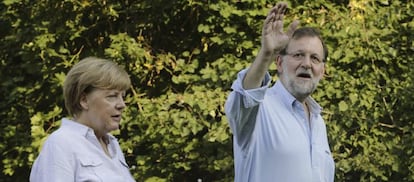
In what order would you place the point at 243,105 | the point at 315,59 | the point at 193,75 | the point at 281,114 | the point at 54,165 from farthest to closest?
the point at 193,75 → the point at 315,59 → the point at 281,114 → the point at 243,105 → the point at 54,165

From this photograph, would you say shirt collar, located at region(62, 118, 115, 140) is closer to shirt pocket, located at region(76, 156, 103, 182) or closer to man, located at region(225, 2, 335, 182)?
shirt pocket, located at region(76, 156, 103, 182)

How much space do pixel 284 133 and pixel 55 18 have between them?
401 centimetres

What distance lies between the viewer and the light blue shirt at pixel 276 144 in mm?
3064

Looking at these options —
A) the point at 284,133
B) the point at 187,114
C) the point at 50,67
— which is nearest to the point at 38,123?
the point at 50,67

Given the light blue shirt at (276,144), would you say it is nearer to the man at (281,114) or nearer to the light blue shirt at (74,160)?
the man at (281,114)

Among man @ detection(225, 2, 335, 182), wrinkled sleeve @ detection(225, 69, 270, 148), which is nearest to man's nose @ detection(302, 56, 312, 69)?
man @ detection(225, 2, 335, 182)

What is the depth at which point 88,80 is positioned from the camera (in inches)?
119

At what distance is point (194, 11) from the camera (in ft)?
21.9

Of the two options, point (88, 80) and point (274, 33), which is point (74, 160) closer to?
point (88, 80)

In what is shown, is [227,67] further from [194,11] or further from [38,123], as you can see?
[38,123]

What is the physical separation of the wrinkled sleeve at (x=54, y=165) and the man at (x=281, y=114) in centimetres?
62

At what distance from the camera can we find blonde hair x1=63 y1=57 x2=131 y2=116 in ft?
9.90

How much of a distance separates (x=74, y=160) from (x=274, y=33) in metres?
0.84

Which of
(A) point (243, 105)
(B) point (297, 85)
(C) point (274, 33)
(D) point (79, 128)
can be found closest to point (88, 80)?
(D) point (79, 128)
